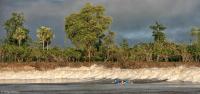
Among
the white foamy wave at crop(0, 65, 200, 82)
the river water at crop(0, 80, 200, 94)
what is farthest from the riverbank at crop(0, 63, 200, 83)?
the river water at crop(0, 80, 200, 94)

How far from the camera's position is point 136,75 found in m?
89.2

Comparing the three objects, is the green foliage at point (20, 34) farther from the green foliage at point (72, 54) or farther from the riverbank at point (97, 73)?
the riverbank at point (97, 73)

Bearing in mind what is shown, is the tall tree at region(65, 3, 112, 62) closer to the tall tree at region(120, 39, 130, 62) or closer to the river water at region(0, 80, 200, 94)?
the tall tree at region(120, 39, 130, 62)

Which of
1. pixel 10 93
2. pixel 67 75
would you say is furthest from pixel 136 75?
A: pixel 10 93

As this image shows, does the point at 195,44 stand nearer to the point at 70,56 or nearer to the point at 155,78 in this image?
the point at 70,56

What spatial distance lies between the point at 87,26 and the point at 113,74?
186 ft

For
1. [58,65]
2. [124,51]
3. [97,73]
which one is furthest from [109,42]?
[97,73]

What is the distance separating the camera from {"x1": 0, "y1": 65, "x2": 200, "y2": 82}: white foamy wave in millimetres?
75938

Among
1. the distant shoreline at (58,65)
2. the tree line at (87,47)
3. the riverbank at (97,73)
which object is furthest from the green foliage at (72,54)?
the riverbank at (97,73)

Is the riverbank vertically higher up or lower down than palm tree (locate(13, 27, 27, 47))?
lower down

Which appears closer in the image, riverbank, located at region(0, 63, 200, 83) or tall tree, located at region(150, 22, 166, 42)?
riverbank, located at region(0, 63, 200, 83)

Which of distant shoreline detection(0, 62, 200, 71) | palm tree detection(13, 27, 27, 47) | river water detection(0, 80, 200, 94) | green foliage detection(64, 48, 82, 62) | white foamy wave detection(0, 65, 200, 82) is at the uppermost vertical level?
palm tree detection(13, 27, 27, 47)

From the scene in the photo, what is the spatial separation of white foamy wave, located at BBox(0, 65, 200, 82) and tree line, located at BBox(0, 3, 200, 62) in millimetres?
34217

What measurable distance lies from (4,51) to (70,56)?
60.1ft
